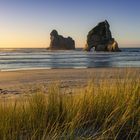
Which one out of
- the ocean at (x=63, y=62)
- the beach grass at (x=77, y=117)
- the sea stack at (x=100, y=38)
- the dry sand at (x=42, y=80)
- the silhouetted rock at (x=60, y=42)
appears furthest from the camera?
the silhouetted rock at (x=60, y=42)

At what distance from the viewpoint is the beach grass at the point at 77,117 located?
4.27 meters

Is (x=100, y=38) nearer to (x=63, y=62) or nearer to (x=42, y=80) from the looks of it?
(x=63, y=62)

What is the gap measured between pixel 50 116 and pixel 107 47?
102 metres

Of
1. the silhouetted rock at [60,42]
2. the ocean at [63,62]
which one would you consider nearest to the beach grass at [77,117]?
the ocean at [63,62]

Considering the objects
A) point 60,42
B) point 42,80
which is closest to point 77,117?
point 42,80

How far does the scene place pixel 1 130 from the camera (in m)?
→ 4.11

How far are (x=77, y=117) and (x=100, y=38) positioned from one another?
374 feet

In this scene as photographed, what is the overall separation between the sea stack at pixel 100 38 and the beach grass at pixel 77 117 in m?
99.9

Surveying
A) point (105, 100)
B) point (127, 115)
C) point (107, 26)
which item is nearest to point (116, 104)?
point (105, 100)

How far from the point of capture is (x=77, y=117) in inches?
185

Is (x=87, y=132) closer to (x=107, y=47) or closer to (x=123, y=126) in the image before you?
(x=123, y=126)

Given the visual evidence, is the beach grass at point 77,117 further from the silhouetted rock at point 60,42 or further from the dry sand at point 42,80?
the silhouetted rock at point 60,42

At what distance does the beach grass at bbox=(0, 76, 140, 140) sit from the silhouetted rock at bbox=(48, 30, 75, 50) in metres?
126

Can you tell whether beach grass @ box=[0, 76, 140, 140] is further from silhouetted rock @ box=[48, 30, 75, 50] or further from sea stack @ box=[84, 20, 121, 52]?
silhouetted rock @ box=[48, 30, 75, 50]
